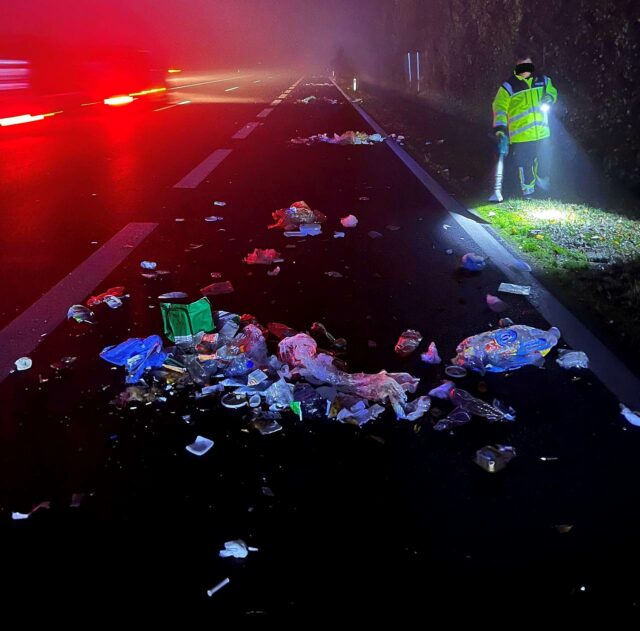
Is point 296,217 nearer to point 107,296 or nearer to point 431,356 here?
point 107,296

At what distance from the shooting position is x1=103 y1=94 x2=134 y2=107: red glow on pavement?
21.4 m

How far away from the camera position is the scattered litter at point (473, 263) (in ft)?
16.5

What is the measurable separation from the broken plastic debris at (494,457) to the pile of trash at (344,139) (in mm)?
10923

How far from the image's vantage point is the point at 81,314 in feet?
13.4

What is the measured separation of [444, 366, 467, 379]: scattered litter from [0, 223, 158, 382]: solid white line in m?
2.49

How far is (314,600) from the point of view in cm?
192

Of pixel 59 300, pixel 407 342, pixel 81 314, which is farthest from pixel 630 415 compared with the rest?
pixel 59 300

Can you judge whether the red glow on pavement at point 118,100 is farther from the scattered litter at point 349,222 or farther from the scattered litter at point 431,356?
the scattered litter at point 431,356

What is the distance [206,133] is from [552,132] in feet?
26.7

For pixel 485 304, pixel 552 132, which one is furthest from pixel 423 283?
pixel 552 132

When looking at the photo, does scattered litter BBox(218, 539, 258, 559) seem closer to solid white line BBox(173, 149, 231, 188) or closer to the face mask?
the face mask

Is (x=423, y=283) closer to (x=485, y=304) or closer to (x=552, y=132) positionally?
(x=485, y=304)

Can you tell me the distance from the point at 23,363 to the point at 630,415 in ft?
10.8

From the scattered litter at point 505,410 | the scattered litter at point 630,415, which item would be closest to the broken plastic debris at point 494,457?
the scattered litter at point 505,410
